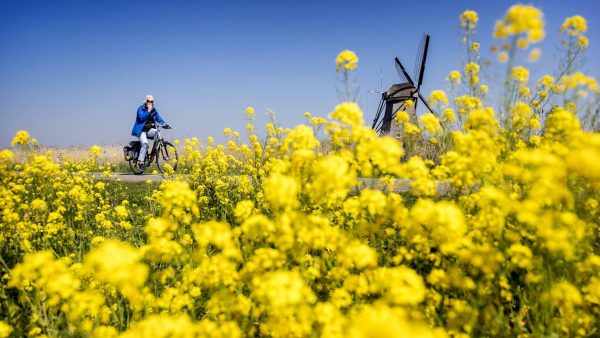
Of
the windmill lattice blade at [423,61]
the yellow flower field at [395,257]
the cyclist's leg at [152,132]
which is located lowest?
the yellow flower field at [395,257]

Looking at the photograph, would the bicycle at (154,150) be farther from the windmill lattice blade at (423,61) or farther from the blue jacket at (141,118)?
the windmill lattice blade at (423,61)

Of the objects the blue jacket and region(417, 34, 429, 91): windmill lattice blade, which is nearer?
the blue jacket

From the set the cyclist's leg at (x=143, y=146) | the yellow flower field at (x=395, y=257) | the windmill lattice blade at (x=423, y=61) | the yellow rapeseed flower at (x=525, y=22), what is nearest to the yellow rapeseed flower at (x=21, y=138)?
the yellow flower field at (x=395, y=257)

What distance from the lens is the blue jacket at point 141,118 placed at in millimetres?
12281

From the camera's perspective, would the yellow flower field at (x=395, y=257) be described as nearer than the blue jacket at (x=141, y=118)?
Yes

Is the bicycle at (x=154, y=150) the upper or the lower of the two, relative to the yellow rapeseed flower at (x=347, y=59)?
lower

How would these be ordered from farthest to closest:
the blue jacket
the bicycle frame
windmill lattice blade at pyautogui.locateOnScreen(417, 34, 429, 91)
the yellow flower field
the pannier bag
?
windmill lattice blade at pyautogui.locateOnScreen(417, 34, 429, 91)
the pannier bag
the bicycle frame
the blue jacket
the yellow flower field

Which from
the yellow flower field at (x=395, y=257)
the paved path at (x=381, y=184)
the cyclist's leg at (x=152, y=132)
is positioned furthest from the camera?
the cyclist's leg at (x=152, y=132)

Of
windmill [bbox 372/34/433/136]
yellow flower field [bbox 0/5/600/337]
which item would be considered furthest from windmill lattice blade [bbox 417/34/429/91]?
yellow flower field [bbox 0/5/600/337]

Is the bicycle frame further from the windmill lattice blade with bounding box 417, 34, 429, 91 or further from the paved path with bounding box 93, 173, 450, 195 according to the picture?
the windmill lattice blade with bounding box 417, 34, 429, 91

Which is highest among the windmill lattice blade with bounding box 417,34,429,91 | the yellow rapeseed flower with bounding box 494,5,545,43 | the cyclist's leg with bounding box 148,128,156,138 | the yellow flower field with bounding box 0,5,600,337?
the windmill lattice blade with bounding box 417,34,429,91

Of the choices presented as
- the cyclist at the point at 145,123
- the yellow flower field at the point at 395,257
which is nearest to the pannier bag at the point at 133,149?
the cyclist at the point at 145,123

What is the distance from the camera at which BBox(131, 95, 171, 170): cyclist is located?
12.3 metres

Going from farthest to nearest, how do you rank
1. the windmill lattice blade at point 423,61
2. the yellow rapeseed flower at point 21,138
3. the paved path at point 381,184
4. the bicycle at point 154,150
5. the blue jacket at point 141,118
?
the windmill lattice blade at point 423,61
the bicycle at point 154,150
the blue jacket at point 141,118
the yellow rapeseed flower at point 21,138
the paved path at point 381,184
